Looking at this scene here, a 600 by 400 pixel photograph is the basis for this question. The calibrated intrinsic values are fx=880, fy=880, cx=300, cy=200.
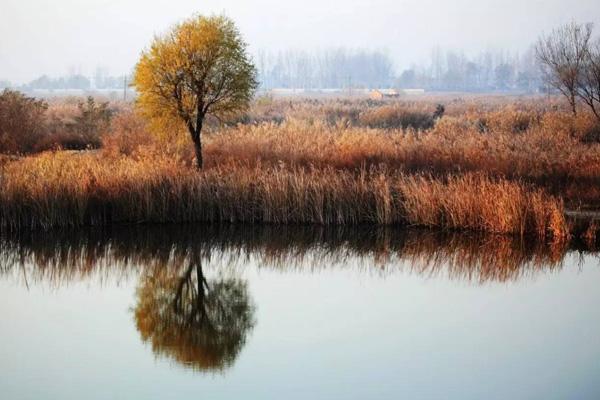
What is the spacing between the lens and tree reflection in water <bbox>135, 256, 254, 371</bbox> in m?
10.1

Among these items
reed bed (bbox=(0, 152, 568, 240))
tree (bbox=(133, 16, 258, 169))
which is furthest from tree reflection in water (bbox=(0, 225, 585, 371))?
tree (bbox=(133, 16, 258, 169))

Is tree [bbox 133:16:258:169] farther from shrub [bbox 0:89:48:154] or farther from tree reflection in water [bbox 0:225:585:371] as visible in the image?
shrub [bbox 0:89:48:154]

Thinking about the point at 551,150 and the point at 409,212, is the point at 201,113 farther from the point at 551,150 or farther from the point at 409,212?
the point at 551,150

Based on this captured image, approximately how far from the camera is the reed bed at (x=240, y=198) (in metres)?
15.5

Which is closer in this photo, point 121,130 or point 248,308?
point 248,308

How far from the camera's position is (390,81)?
158625 millimetres

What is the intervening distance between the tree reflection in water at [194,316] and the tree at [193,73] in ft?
15.8

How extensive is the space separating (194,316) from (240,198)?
16.3 ft

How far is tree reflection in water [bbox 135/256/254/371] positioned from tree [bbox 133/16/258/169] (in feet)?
15.8

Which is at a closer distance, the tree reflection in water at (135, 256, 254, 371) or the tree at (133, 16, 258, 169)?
the tree reflection in water at (135, 256, 254, 371)

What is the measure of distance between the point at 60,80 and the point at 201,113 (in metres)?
142

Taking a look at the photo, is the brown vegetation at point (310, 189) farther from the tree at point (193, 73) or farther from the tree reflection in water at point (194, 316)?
the tree reflection in water at point (194, 316)

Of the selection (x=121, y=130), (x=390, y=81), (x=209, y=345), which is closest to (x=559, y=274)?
(x=209, y=345)

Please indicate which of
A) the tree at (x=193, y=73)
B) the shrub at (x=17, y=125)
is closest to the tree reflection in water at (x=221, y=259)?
the tree at (x=193, y=73)
